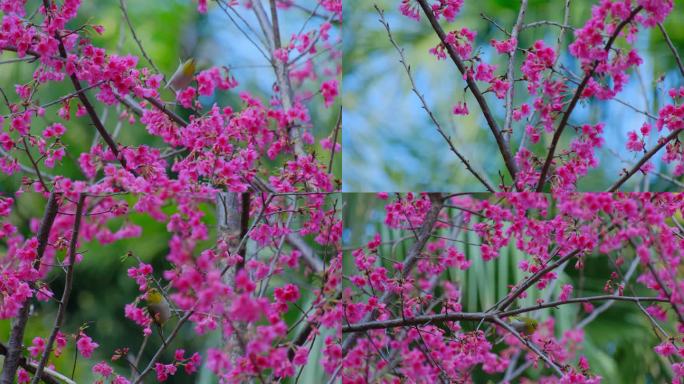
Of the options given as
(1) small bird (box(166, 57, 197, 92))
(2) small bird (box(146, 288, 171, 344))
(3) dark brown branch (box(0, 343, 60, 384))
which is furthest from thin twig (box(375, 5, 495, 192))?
(3) dark brown branch (box(0, 343, 60, 384))

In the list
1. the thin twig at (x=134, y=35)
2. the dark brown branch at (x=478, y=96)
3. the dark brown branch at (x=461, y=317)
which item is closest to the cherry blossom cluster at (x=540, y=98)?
the dark brown branch at (x=478, y=96)

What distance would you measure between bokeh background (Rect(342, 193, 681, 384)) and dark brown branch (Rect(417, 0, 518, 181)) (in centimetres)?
21

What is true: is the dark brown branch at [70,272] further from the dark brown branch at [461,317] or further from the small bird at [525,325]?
the small bird at [525,325]

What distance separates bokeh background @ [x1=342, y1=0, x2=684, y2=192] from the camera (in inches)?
84.7

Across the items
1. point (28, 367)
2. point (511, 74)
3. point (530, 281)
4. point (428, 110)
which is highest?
point (511, 74)

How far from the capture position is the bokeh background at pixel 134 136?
1.92 metres

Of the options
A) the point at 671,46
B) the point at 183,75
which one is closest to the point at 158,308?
the point at 183,75

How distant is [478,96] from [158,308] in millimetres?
1035

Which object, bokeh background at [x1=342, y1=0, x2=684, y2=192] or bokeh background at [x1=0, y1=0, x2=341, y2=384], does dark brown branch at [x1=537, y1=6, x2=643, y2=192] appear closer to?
bokeh background at [x1=342, y1=0, x2=684, y2=192]

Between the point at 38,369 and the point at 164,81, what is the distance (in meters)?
0.87

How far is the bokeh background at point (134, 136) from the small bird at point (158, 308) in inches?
1.6

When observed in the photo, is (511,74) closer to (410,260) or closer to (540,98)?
(540,98)

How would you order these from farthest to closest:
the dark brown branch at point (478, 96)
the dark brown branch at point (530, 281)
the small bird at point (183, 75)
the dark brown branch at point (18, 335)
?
the small bird at point (183, 75), the dark brown branch at point (478, 96), the dark brown branch at point (530, 281), the dark brown branch at point (18, 335)

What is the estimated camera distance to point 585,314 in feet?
6.49
